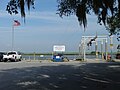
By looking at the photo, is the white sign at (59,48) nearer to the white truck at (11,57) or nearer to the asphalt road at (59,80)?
the white truck at (11,57)

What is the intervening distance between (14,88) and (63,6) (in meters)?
4.46

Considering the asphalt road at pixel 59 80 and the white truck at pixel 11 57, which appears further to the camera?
the white truck at pixel 11 57

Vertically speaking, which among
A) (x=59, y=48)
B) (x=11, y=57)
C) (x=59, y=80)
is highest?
(x=59, y=48)

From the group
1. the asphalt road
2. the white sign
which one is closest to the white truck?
the white sign

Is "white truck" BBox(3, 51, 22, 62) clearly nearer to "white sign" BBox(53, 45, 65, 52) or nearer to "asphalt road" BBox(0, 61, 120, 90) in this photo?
"white sign" BBox(53, 45, 65, 52)

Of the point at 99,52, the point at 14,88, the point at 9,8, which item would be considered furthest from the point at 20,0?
the point at 99,52

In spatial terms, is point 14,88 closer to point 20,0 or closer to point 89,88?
point 89,88

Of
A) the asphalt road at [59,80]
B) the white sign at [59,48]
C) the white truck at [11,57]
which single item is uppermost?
the white sign at [59,48]

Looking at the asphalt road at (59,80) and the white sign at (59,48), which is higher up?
the white sign at (59,48)

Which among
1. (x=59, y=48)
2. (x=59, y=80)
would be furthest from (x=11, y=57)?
(x=59, y=80)

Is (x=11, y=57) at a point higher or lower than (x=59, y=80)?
higher

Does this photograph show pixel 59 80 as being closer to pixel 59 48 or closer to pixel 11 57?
pixel 11 57

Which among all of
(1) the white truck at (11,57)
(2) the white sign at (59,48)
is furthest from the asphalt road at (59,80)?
(2) the white sign at (59,48)

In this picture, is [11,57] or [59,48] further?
[59,48]
